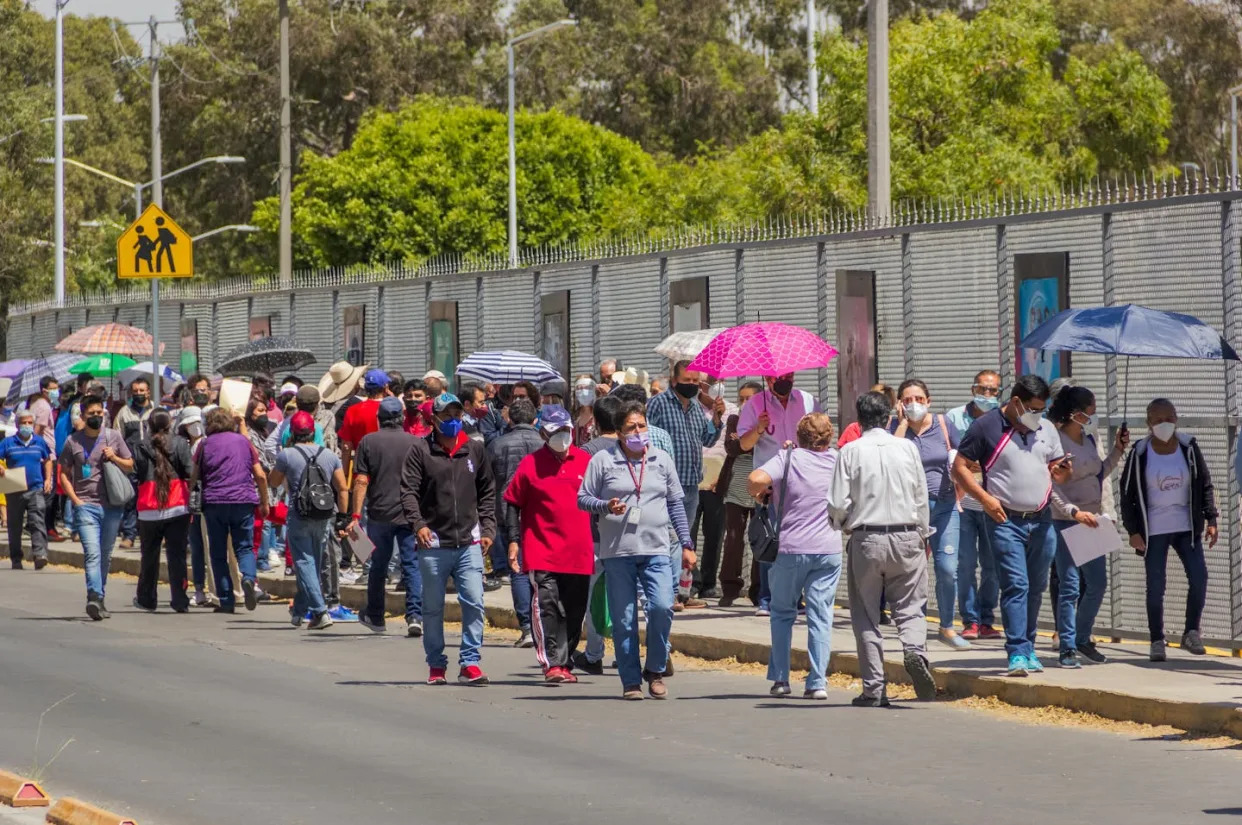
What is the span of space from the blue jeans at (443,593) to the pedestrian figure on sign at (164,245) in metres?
9.51

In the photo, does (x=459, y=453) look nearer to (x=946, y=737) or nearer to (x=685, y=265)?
(x=946, y=737)

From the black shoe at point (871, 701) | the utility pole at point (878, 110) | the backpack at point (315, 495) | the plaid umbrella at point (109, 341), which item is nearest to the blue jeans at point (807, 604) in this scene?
the black shoe at point (871, 701)

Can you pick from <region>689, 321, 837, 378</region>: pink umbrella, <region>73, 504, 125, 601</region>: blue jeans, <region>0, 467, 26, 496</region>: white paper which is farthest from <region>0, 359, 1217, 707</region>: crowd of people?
<region>0, 467, 26, 496</region>: white paper

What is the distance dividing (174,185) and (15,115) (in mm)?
7025

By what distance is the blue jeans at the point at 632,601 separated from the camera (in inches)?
498

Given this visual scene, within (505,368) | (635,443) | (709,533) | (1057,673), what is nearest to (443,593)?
(635,443)

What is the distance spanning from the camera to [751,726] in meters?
11.6

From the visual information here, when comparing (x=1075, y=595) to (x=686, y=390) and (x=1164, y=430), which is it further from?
(x=686, y=390)

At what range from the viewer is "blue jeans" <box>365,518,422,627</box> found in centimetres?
1603

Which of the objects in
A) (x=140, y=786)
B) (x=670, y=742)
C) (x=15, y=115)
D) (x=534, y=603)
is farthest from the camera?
(x=15, y=115)

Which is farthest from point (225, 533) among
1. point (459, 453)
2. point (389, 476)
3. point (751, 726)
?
point (751, 726)

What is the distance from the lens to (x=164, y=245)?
868 inches

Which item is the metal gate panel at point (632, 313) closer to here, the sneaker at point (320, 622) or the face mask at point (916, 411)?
the sneaker at point (320, 622)

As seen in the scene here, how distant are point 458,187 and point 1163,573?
44063 mm
